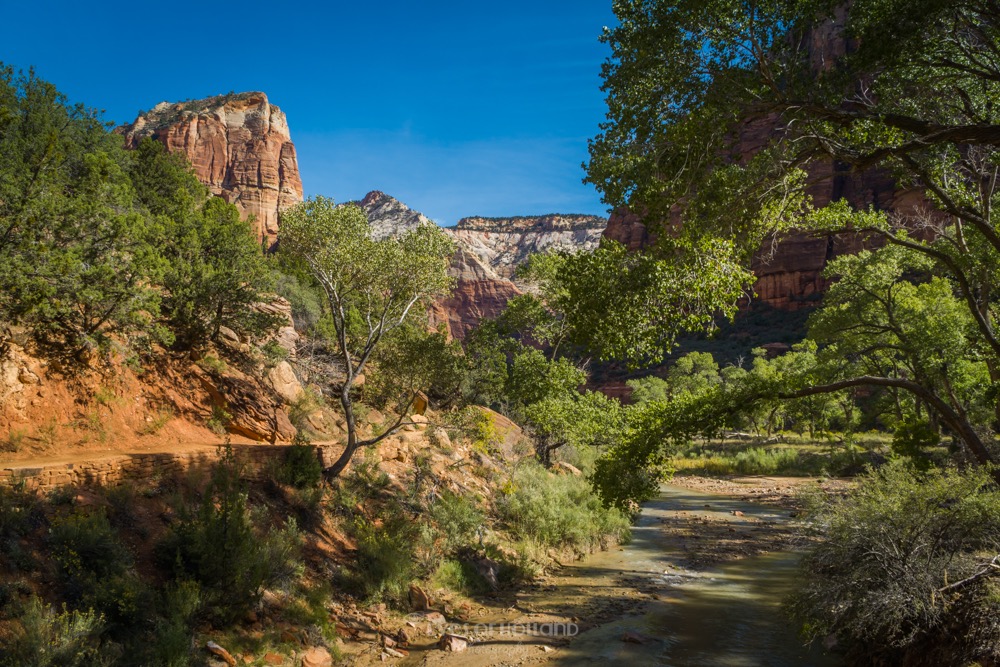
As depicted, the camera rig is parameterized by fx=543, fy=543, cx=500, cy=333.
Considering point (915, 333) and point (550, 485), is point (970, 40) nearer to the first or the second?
point (915, 333)

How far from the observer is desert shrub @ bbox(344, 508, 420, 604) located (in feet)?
34.8

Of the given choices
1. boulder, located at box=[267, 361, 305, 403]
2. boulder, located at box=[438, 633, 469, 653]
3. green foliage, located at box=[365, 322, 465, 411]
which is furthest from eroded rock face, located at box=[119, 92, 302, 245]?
boulder, located at box=[438, 633, 469, 653]

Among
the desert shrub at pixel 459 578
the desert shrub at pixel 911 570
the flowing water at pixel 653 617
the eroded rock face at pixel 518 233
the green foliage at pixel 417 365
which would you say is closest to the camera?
the desert shrub at pixel 911 570

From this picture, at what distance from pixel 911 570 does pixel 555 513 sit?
1020 cm

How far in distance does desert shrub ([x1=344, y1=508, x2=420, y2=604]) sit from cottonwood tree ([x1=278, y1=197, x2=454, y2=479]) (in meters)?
1.77

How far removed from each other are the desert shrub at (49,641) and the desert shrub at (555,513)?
1116cm

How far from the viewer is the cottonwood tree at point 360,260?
43.5ft

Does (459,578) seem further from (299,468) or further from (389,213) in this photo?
(389,213)

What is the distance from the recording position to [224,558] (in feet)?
27.1

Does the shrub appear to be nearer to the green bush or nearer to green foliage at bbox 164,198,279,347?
green foliage at bbox 164,198,279,347

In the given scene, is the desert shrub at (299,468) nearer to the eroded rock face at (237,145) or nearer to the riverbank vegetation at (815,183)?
the riverbank vegetation at (815,183)

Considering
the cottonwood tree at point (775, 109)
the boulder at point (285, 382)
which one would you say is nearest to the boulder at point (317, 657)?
the cottonwood tree at point (775, 109)

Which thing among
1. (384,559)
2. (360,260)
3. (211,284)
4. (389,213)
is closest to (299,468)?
(384,559)

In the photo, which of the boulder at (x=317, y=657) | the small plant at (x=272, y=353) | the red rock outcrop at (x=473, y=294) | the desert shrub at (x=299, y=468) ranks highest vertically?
the red rock outcrop at (x=473, y=294)
